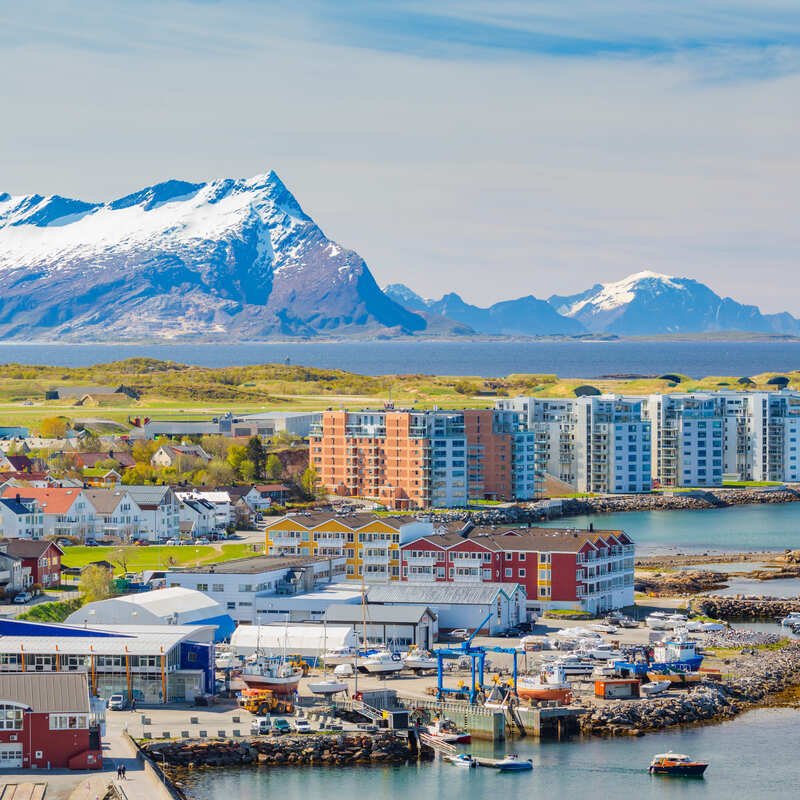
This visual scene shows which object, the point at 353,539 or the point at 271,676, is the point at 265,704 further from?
the point at 353,539

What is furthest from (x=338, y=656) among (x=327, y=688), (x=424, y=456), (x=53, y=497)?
(x=424, y=456)

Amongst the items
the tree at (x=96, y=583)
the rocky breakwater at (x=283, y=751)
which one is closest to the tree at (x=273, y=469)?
the tree at (x=96, y=583)

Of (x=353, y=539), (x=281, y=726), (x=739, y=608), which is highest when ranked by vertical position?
(x=353, y=539)

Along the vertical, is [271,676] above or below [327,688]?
above

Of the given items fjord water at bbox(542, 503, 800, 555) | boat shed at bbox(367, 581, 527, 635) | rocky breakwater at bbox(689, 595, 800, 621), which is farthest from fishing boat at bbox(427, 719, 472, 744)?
fjord water at bbox(542, 503, 800, 555)

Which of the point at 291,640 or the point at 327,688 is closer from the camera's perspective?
the point at 327,688

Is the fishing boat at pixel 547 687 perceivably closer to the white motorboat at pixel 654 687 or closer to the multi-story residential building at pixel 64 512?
the white motorboat at pixel 654 687

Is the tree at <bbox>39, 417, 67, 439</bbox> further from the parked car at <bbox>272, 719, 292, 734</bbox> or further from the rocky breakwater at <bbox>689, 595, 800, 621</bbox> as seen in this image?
the parked car at <bbox>272, 719, 292, 734</bbox>
